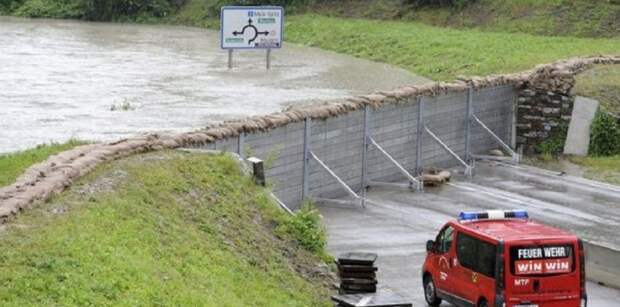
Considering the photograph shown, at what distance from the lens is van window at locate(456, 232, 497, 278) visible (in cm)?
2019

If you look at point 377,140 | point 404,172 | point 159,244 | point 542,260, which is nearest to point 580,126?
point 377,140

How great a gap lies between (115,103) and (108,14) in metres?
41.4

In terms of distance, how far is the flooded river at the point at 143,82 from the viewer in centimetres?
3441

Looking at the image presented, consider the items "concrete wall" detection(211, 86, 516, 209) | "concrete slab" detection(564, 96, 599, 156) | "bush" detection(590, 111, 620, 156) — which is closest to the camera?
"concrete wall" detection(211, 86, 516, 209)

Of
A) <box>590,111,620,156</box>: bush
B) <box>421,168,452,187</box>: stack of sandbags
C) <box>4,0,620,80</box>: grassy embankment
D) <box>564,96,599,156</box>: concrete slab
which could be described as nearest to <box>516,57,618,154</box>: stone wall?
<box>564,96,599,156</box>: concrete slab

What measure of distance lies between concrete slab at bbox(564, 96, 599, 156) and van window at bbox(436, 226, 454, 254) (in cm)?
1707

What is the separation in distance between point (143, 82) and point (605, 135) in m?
16.8

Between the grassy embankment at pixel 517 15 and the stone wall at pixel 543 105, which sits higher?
the grassy embankment at pixel 517 15

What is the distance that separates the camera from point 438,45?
53.7 m

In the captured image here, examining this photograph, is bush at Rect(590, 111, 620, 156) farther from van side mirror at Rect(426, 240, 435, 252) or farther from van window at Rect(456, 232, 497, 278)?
van window at Rect(456, 232, 497, 278)

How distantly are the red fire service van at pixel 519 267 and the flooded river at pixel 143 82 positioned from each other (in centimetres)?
1276

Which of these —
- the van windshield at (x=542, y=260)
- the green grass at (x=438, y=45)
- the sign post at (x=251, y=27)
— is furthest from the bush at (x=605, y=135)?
the van windshield at (x=542, y=260)

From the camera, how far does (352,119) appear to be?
3253cm

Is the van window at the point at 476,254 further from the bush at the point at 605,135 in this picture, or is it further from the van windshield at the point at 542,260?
the bush at the point at 605,135
